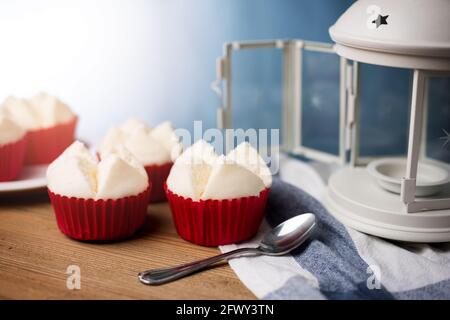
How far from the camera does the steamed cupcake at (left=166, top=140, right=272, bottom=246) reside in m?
0.85

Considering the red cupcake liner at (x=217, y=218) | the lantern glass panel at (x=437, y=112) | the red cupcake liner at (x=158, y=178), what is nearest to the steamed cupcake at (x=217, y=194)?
the red cupcake liner at (x=217, y=218)

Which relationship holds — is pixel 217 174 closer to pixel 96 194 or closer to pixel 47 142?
pixel 96 194

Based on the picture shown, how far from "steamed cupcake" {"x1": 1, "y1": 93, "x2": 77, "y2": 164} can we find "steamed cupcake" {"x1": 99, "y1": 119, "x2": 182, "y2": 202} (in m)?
0.12

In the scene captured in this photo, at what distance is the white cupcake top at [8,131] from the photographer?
40.1 inches

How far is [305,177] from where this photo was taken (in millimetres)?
1110

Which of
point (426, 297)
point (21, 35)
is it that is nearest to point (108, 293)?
point (426, 297)

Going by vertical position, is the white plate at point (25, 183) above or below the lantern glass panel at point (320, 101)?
below

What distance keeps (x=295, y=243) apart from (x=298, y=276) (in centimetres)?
10

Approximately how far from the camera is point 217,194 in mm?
854

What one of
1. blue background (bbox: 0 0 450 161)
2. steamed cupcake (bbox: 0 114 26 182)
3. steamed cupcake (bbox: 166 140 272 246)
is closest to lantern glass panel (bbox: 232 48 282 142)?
blue background (bbox: 0 0 450 161)

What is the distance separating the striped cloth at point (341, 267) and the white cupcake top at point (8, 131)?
38 cm

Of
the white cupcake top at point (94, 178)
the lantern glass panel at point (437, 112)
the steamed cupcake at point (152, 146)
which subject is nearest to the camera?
the white cupcake top at point (94, 178)

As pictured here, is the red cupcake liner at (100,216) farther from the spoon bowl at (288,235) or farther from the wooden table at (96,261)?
the spoon bowl at (288,235)

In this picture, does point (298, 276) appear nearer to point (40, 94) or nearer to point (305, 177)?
point (305, 177)
